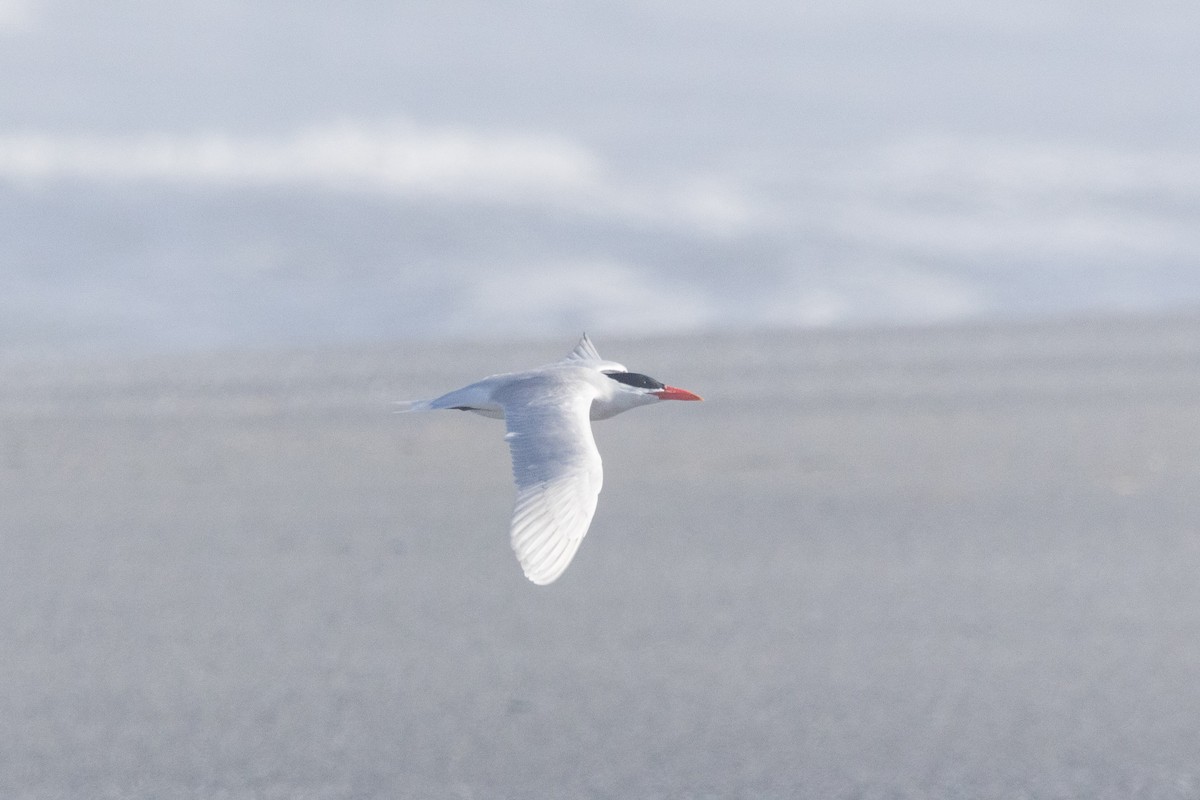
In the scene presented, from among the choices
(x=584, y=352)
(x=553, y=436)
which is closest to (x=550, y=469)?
(x=553, y=436)

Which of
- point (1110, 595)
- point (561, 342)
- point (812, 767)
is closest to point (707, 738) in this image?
point (812, 767)

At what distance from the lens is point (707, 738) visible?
776cm

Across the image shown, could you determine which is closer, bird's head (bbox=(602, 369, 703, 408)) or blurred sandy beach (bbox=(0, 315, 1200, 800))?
bird's head (bbox=(602, 369, 703, 408))

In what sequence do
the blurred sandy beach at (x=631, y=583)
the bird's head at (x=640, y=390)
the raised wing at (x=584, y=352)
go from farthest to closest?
the blurred sandy beach at (x=631, y=583)
the raised wing at (x=584, y=352)
the bird's head at (x=640, y=390)

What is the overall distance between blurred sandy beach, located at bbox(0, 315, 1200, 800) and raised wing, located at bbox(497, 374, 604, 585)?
333cm

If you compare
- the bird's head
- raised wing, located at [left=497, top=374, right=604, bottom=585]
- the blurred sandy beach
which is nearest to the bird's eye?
the bird's head

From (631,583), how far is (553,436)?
17.4ft

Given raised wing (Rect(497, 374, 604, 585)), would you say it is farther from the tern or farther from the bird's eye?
the bird's eye

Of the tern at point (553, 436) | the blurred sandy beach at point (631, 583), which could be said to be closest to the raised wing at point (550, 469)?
the tern at point (553, 436)

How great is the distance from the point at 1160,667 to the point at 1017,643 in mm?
620

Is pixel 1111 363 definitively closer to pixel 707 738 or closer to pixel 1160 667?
pixel 1160 667

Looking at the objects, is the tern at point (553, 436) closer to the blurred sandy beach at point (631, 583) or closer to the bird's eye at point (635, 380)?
the bird's eye at point (635, 380)

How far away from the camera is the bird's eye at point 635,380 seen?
4453 millimetres

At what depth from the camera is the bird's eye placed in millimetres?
4453
